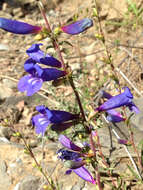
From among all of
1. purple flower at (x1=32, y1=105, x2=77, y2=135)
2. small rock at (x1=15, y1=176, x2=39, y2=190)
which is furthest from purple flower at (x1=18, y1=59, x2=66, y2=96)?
small rock at (x1=15, y1=176, x2=39, y2=190)

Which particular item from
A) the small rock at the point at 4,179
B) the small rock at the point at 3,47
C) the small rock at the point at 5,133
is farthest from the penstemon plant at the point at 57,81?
the small rock at the point at 3,47

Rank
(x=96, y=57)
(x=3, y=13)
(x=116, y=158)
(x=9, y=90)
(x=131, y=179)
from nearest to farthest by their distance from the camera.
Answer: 1. (x=131, y=179)
2. (x=116, y=158)
3. (x=9, y=90)
4. (x=96, y=57)
5. (x=3, y=13)

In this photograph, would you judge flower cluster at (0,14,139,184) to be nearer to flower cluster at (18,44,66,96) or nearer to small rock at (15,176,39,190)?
flower cluster at (18,44,66,96)

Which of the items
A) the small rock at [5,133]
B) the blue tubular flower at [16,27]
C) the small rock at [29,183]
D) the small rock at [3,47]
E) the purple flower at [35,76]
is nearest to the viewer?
the blue tubular flower at [16,27]

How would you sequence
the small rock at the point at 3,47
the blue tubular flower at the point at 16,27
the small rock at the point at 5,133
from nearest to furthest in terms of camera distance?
the blue tubular flower at the point at 16,27
the small rock at the point at 5,133
the small rock at the point at 3,47

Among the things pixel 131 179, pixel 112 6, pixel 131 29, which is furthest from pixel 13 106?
pixel 112 6

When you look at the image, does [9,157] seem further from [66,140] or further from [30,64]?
[30,64]

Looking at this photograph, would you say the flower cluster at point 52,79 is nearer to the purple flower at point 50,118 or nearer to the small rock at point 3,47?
the purple flower at point 50,118
